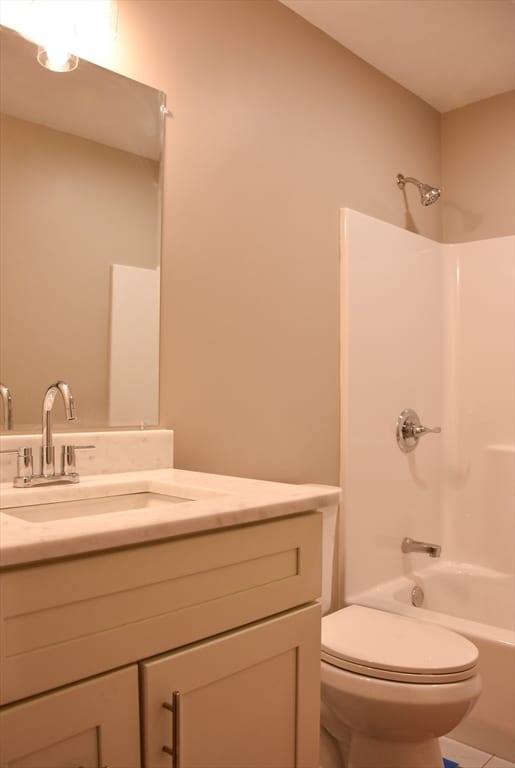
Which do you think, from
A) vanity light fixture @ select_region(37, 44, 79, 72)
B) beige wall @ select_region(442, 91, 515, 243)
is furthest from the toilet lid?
beige wall @ select_region(442, 91, 515, 243)

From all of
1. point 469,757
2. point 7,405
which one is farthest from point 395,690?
point 7,405

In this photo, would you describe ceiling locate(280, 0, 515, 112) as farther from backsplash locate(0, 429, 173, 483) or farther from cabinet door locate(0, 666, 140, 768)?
cabinet door locate(0, 666, 140, 768)

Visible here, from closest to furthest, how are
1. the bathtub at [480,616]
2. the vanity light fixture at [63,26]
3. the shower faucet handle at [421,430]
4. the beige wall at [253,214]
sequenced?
the vanity light fixture at [63,26] < the beige wall at [253,214] < the bathtub at [480,616] < the shower faucet handle at [421,430]

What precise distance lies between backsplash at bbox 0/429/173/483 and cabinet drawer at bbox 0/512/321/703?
56cm

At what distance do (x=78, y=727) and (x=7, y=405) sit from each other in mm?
775

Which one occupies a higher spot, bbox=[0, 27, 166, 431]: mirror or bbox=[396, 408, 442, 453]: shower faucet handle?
bbox=[0, 27, 166, 431]: mirror

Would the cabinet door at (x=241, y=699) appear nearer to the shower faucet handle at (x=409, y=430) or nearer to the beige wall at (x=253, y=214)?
the beige wall at (x=253, y=214)

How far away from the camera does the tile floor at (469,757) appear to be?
2.05 metres

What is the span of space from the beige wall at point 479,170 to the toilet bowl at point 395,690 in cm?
184

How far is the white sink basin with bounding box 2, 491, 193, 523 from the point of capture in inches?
51.4

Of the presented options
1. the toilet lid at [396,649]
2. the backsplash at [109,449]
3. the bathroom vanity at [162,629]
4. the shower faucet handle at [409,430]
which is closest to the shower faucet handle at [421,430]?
the shower faucet handle at [409,430]

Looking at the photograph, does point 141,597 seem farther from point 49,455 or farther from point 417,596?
point 417,596

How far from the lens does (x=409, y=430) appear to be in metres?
2.65

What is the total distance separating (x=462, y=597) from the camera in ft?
8.96
